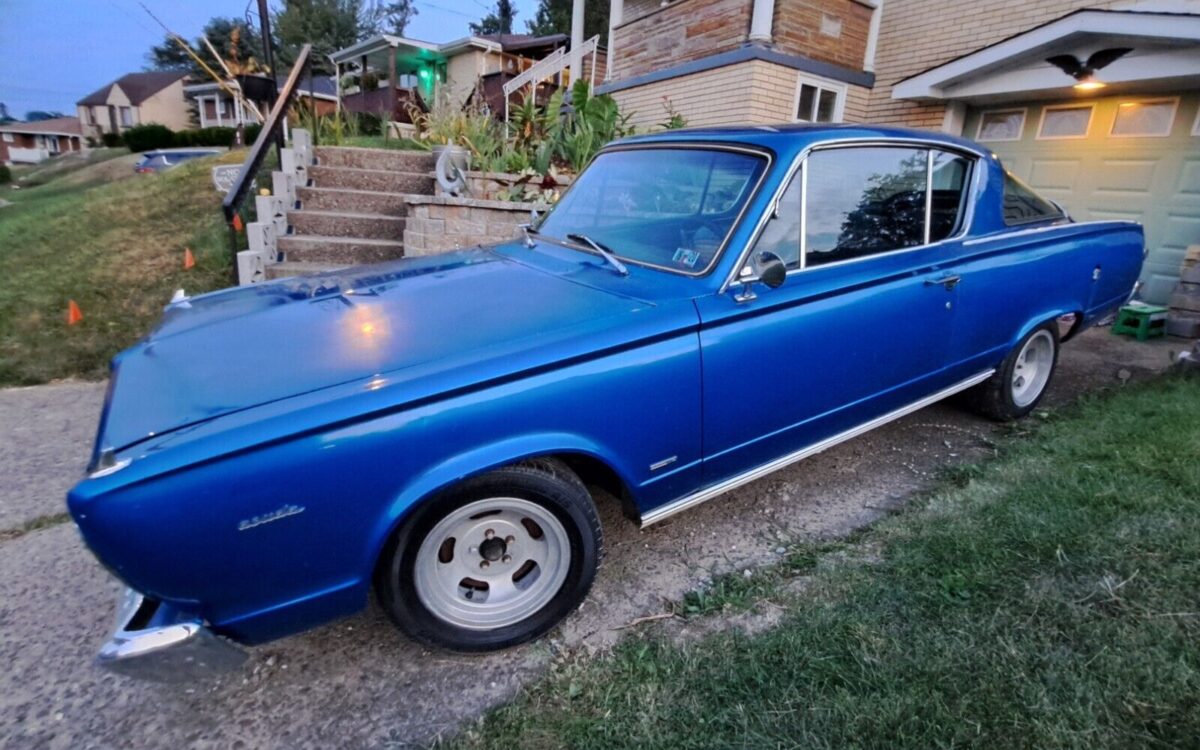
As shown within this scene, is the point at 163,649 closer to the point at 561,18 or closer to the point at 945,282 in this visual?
the point at 945,282

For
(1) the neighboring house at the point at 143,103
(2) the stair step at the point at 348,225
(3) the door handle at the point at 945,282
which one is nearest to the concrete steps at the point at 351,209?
(2) the stair step at the point at 348,225

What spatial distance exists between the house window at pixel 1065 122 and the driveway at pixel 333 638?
5.23 metres

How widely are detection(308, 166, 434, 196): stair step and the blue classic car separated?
4.14 m

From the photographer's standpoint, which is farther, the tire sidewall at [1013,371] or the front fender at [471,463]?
the tire sidewall at [1013,371]

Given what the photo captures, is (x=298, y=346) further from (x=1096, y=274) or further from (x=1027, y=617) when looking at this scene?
A: (x=1096, y=274)

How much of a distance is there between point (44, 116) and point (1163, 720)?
101 m

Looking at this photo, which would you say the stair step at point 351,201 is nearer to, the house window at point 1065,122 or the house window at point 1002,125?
the house window at point 1002,125

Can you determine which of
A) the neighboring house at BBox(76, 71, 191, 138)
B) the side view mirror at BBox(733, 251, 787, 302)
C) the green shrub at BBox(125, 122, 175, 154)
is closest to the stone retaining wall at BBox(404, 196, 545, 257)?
the side view mirror at BBox(733, 251, 787, 302)

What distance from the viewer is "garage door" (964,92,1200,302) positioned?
238 inches

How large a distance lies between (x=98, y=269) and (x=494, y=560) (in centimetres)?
598

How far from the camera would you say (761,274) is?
229 centimetres

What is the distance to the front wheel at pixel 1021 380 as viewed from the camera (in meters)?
3.60

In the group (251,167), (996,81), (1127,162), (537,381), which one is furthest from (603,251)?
(1127,162)

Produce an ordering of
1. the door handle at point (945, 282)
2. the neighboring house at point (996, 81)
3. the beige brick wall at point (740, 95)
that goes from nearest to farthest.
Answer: the door handle at point (945, 282) → the neighboring house at point (996, 81) → the beige brick wall at point (740, 95)
